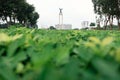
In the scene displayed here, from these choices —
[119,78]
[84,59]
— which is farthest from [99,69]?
[84,59]

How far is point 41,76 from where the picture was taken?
2.18 ft

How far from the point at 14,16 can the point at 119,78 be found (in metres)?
66.0

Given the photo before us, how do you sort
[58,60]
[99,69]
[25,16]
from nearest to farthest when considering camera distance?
[99,69] < [58,60] < [25,16]

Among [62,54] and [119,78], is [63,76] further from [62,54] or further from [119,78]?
[62,54]

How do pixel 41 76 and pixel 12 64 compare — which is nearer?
pixel 41 76

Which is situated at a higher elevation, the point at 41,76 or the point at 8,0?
the point at 8,0

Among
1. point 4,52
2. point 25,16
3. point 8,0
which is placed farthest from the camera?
point 25,16

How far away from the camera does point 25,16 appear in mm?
71375

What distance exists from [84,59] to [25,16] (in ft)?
233

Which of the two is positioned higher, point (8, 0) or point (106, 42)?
point (8, 0)

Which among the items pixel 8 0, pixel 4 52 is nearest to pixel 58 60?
pixel 4 52

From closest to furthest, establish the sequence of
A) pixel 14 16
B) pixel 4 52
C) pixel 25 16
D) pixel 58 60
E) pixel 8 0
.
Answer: pixel 58 60 → pixel 4 52 → pixel 8 0 → pixel 14 16 → pixel 25 16

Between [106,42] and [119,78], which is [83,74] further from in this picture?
[106,42]

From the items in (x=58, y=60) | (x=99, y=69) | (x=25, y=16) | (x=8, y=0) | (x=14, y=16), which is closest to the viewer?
(x=99, y=69)
